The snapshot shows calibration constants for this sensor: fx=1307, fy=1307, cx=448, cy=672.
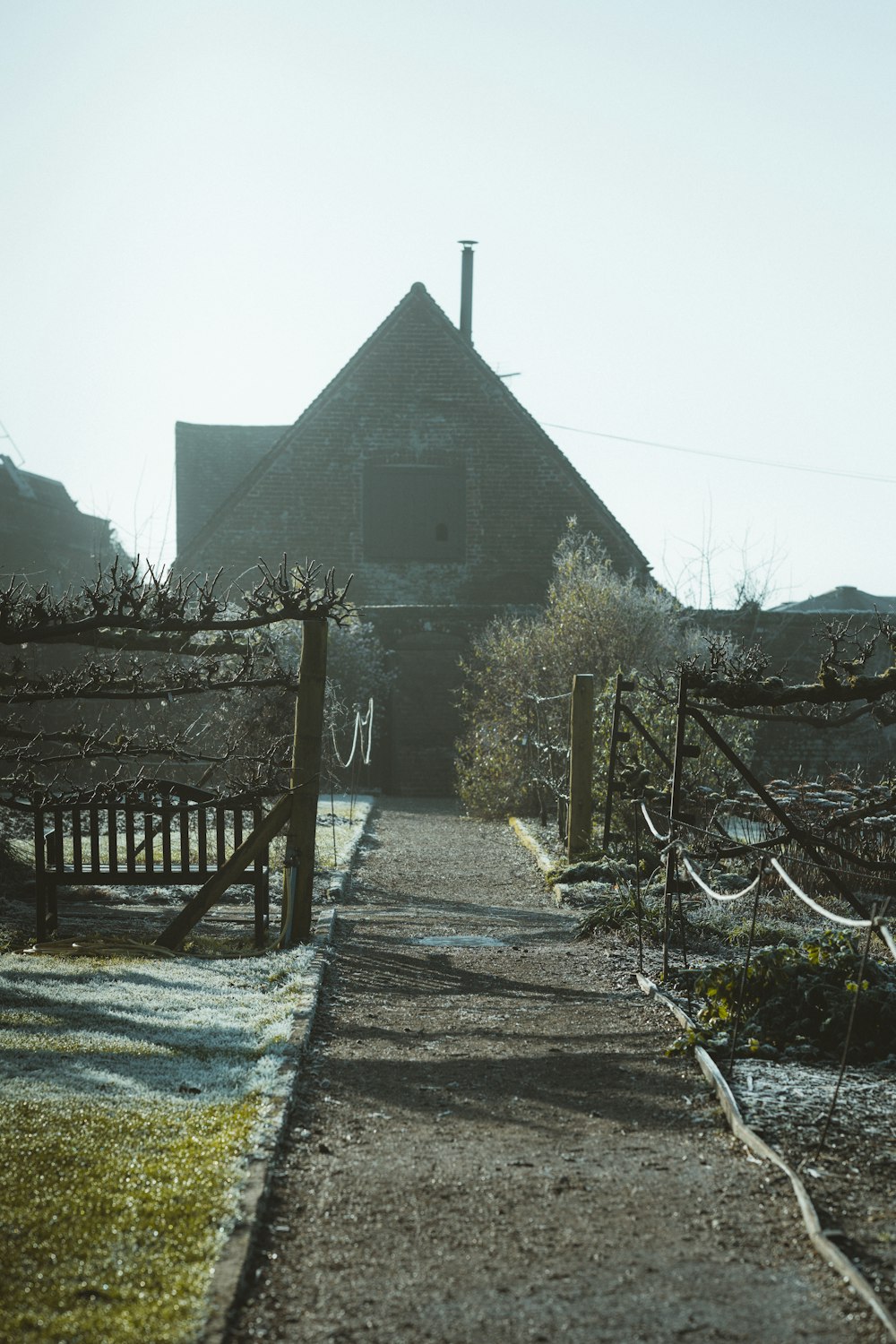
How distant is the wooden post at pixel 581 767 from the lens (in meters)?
13.7

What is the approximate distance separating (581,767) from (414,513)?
13850 mm

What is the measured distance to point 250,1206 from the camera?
4.29 metres

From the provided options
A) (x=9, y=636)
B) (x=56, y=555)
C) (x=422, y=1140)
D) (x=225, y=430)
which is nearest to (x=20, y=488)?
(x=56, y=555)

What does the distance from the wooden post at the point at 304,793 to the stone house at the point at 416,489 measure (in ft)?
55.8

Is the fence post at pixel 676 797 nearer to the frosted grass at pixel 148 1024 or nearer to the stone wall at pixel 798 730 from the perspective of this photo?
the frosted grass at pixel 148 1024

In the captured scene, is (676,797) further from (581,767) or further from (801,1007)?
(581,767)

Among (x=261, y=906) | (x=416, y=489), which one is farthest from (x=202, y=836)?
(x=416, y=489)

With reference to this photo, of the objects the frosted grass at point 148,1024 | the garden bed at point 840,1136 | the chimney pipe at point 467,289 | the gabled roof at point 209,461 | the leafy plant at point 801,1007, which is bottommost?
the frosted grass at point 148,1024

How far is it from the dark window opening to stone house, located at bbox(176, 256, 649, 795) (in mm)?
25

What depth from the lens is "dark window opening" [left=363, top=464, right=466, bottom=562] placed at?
26781 millimetres

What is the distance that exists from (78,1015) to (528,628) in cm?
1360

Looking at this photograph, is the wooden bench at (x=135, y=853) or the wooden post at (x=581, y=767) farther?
the wooden post at (x=581, y=767)

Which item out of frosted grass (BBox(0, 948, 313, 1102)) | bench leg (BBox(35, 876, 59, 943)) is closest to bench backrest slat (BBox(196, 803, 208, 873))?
frosted grass (BBox(0, 948, 313, 1102))

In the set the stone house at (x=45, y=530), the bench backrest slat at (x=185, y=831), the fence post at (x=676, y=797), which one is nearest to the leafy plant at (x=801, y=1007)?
the fence post at (x=676, y=797)
